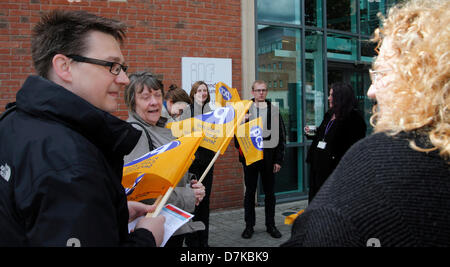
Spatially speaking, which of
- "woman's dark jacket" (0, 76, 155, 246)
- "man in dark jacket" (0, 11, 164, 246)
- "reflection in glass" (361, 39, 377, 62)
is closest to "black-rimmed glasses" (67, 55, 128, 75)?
"man in dark jacket" (0, 11, 164, 246)

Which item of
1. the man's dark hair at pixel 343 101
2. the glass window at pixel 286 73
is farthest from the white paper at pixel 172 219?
the glass window at pixel 286 73

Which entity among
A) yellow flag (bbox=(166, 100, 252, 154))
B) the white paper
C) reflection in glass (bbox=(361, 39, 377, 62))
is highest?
reflection in glass (bbox=(361, 39, 377, 62))

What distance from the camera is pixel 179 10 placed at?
595 centimetres

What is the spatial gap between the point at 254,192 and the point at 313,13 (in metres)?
4.36

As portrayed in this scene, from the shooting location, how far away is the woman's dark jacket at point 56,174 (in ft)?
3.51

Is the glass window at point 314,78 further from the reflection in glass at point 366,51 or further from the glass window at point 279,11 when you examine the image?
the reflection in glass at point 366,51

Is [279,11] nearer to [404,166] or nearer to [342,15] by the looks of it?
[342,15]

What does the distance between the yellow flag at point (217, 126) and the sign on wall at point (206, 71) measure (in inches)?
120

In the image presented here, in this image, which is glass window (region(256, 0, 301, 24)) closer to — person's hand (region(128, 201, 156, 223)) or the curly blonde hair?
person's hand (region(128, 201, 156, 223))

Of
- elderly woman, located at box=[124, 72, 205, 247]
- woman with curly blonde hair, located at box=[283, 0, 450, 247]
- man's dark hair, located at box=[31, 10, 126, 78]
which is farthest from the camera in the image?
elderly woman, located at box=[124, 72, 205, 247]

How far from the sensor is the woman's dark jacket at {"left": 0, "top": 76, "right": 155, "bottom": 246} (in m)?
1.07

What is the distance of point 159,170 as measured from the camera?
5.96 feet

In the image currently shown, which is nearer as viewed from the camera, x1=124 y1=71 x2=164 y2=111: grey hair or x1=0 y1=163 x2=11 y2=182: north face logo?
x1=0 y1=163 x2=11 y2=182: north face logo

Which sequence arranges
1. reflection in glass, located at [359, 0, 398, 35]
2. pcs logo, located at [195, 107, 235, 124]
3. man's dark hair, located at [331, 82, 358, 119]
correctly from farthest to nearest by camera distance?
reflection in glass, located at [359, 0, 398, 35]
man's dark hair, located at [331, 82, 358, 119]
pcs logo, located at [195, 107, 235, 124]
